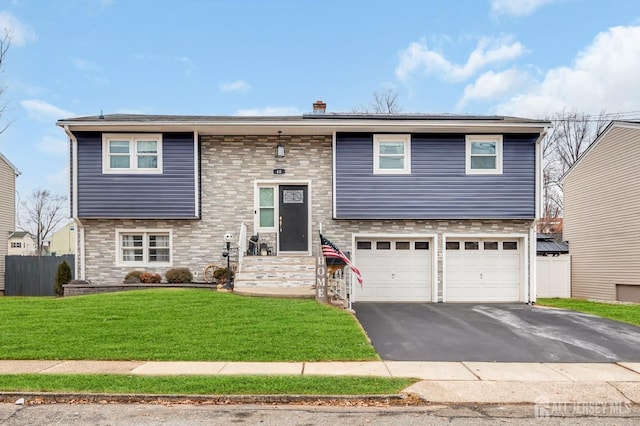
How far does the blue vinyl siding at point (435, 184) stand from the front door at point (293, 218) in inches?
47.1

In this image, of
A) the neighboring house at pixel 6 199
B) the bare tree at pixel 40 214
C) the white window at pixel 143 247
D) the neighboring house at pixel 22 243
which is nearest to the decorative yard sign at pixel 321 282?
the white window at pixel 143 247

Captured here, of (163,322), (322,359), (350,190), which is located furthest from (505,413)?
(350,190)

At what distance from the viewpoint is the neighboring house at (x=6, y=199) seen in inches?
747

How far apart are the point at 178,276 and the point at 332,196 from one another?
5.25 m

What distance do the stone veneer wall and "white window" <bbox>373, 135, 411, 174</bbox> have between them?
152 centimetres

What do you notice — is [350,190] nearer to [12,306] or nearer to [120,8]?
[12,306]

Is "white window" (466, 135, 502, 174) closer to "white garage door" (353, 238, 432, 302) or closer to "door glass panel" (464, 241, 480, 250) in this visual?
"door glass panel" (464, 241, 480, 250)

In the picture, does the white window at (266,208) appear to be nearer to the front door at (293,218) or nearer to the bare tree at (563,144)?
the front door at (293,218)

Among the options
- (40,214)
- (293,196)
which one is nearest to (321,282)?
(293,196)

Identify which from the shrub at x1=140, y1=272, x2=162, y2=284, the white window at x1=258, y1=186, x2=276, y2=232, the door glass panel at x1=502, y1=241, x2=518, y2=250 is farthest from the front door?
the door glass panel at x1=502, y1=241, x2=518, y2=250

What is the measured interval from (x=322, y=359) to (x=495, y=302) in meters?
8.41

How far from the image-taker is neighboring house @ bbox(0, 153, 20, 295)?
62.3ft

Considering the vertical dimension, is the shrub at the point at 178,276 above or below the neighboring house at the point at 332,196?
below

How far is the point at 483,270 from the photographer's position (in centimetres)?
1323
